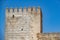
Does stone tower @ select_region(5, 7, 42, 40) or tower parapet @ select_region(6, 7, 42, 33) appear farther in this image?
tower parapet @ select_region(6, 7, 42, 33)

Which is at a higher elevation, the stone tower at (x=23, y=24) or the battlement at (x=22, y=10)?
the battlement at (x=22, y=10)

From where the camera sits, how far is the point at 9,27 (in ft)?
55.7

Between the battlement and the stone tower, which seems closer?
the stone tower

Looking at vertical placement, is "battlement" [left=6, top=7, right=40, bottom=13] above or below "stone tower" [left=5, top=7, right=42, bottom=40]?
above

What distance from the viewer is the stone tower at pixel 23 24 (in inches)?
654

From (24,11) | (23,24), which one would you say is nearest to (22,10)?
(24,11)

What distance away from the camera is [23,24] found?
1675 centimetres

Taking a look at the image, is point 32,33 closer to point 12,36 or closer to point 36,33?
point 36,33

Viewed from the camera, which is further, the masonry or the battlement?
the battlement

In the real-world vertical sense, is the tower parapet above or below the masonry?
above

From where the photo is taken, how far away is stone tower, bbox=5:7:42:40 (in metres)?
16.6

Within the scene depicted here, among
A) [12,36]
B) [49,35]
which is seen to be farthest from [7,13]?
[49,35]

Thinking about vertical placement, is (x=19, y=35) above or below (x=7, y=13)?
below

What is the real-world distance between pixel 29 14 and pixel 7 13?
1.73 metres
